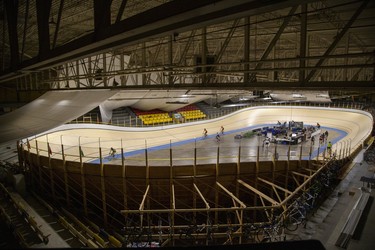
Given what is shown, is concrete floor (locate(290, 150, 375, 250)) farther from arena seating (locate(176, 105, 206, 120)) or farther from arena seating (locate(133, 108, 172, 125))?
arena seating (locate(176, 105, 206, 120))

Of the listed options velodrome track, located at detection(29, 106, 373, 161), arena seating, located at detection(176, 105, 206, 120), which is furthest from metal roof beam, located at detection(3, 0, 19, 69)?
arena seating, located at detection(176, 105, 206, 120)

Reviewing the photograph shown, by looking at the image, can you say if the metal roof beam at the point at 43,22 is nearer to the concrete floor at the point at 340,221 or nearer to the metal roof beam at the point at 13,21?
the metal roof beam at the point at 13,21

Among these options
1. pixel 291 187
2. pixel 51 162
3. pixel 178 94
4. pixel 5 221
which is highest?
pixel 178 94

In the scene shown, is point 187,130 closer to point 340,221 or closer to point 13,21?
point 340,221

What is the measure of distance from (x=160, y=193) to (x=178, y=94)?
11856 millimetres

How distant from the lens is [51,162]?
12664 mm

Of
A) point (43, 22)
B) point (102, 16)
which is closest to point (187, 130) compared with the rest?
point (43, 22)

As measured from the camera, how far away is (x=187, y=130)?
23.8 metres

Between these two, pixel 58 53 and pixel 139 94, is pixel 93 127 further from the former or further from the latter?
pixel 58 53

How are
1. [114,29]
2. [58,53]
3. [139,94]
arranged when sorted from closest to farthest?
1. [114,29]
2. [58,53]
3. [139,94]

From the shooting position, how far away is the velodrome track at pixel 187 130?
51.5 feet

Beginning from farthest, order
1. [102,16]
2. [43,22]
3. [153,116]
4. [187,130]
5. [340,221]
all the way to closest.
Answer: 1. [153,116]
2. [187,130]
3. [340,221]
4. [43,22]
5. [102,16]

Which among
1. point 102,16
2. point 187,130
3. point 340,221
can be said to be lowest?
point 340,221

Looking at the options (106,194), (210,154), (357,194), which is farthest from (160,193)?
(357,194)
